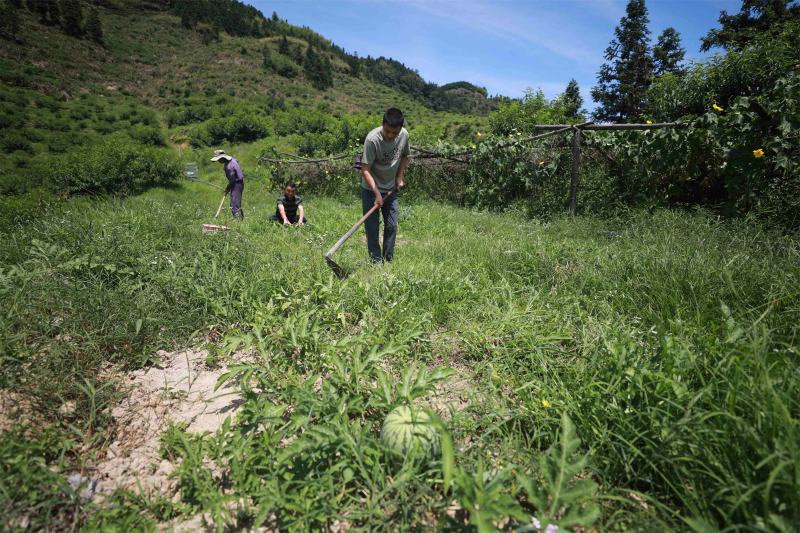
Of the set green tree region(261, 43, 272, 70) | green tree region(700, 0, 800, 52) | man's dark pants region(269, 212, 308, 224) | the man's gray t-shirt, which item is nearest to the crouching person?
man's dark pants region(269, 212, 308, 224)

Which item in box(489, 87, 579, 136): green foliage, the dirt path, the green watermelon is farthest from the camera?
box(489, 87, 579, 136): green foliage

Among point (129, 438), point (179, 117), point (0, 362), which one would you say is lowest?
point (129, 438)

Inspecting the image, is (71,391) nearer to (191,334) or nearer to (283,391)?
(191,334)

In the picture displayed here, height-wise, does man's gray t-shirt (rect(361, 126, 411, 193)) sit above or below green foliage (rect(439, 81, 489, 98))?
below

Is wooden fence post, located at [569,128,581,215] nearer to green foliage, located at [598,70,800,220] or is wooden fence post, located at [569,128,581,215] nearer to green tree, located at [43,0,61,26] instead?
green foliage, located at [598,70,800,220]

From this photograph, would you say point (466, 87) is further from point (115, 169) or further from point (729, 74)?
point (115, 169)

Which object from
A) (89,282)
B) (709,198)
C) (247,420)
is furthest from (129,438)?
(709,198)

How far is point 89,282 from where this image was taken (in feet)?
8.73

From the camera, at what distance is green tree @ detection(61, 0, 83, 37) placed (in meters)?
47.9

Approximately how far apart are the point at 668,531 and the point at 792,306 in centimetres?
209

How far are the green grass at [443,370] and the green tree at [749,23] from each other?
25060 millimetres

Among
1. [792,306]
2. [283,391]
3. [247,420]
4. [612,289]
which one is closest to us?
[247,420]

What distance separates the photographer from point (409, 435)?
1345mm

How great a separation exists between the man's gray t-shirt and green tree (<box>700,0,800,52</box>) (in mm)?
24557
